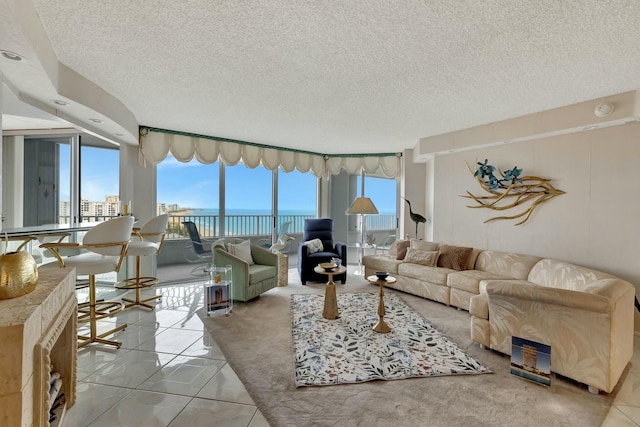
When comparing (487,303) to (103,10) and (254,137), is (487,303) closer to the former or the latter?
(103,10)

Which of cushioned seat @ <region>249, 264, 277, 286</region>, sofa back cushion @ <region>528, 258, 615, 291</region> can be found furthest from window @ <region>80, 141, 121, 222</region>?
sofa back cushion @ <region>528, 258, 615, 291</region>

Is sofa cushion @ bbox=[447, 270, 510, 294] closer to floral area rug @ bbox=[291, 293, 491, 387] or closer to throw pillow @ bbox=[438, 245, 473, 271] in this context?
throw pillow @ bbox=[438, 245, 473, 271]

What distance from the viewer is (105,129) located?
3559 millimetres

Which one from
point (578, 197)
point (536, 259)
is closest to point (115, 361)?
point (536, 259)

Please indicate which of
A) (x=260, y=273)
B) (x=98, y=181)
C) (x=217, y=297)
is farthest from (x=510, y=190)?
(x=98, y=181)

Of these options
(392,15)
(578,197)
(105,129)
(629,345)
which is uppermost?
(392,15)

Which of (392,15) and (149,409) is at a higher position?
(392,15)

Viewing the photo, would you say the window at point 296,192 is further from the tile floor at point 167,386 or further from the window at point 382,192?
the tile floor at point 167,386

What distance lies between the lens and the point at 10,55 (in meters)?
1.82

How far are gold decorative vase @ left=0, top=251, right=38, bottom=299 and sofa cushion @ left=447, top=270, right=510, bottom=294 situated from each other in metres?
3.87

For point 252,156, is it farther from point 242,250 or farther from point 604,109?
point 604,109

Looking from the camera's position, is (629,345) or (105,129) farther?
(105,129)

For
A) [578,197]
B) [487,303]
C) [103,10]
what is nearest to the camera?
[103,10]

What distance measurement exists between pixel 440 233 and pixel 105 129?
5083 millimetres
